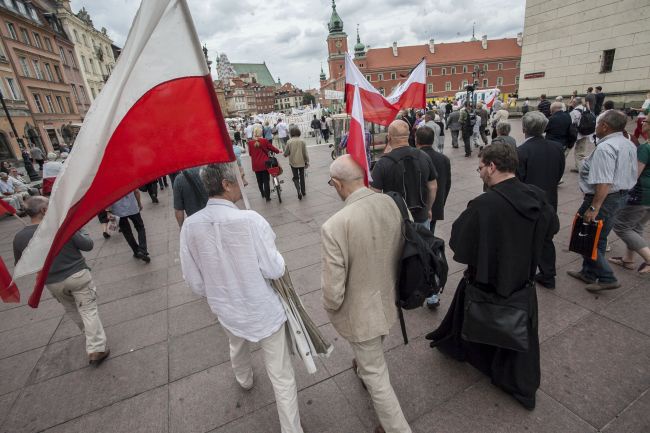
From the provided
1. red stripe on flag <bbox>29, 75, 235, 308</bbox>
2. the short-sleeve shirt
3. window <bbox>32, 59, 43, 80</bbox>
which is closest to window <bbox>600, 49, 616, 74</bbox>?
the short-sleeve shirt

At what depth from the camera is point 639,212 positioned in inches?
140

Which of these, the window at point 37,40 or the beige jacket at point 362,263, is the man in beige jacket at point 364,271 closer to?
the beige jacket at point 362,263

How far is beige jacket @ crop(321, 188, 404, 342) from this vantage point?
6.16ft

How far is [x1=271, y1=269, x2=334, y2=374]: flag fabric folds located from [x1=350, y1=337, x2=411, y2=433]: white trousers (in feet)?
1.19

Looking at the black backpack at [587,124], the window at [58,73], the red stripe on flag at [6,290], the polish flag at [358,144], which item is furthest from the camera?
the window at [58,73]

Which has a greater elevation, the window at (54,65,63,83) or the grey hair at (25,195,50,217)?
the window at (54,65,63,83)

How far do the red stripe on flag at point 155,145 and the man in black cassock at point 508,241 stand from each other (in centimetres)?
170

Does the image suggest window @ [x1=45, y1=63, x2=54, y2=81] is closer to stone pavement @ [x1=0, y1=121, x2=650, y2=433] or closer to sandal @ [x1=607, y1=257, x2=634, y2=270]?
stone pavement @ [x1=0, y1=121, x2=650, y2=433]

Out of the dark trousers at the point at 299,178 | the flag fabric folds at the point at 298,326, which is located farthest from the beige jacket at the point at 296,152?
the flag fabric folds at the point at 298,326

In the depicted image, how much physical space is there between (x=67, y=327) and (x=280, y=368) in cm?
356

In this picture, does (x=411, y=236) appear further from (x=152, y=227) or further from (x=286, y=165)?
(x=286, y=165)

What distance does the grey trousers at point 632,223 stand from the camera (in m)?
3.56

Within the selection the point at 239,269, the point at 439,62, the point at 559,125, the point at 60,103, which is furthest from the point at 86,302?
the point at 439,62

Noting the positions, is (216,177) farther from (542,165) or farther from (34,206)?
(542,165)
